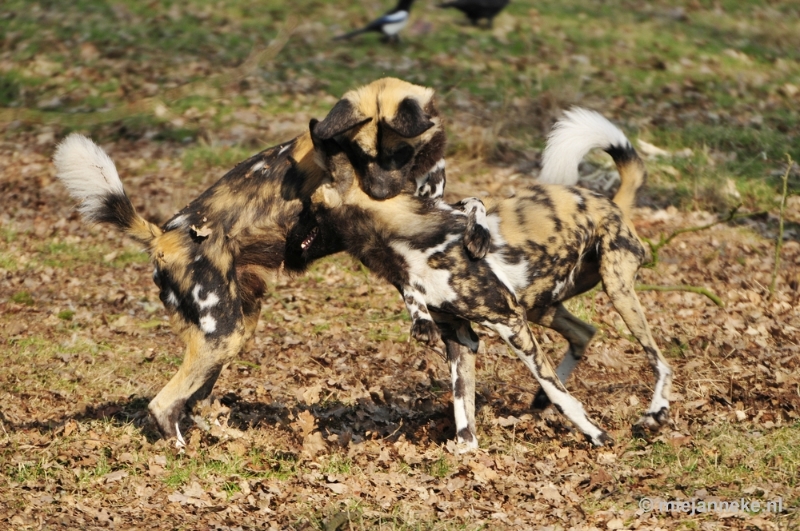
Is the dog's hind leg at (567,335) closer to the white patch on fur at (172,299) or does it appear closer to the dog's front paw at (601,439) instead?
the dog's front paw at (601,439)

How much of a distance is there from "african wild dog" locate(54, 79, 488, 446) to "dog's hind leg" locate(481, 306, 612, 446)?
1.36ft

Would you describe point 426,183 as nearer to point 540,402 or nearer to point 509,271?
point 509,271

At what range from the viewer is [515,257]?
5.10 m

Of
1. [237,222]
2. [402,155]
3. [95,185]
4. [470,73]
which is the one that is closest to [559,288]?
[402,155]

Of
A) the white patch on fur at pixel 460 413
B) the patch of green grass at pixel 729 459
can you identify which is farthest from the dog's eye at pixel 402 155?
the patch of green grass at pixel 729 459

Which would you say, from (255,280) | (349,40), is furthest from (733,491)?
(349,40)

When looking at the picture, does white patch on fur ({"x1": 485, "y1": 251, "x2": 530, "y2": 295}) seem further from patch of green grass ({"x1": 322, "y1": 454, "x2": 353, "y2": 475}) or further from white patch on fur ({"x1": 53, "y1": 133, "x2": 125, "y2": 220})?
white patch on fur ({"x1": 53, "y1": 133, "x2": 125, "y2": 220})

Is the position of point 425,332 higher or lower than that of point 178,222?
lower

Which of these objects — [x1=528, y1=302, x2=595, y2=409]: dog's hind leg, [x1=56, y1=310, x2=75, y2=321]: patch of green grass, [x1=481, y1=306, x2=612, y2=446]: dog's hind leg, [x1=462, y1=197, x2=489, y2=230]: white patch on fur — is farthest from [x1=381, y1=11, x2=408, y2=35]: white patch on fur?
[x1=481, y1=306, x2=612, y2=446]: dog's hind leg

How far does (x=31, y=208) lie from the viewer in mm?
9172

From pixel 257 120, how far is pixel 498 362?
17.7 ft

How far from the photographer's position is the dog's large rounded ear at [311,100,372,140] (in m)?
4.86

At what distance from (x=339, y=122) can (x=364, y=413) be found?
1725 millimetres

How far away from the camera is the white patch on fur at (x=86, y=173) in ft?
16.3
